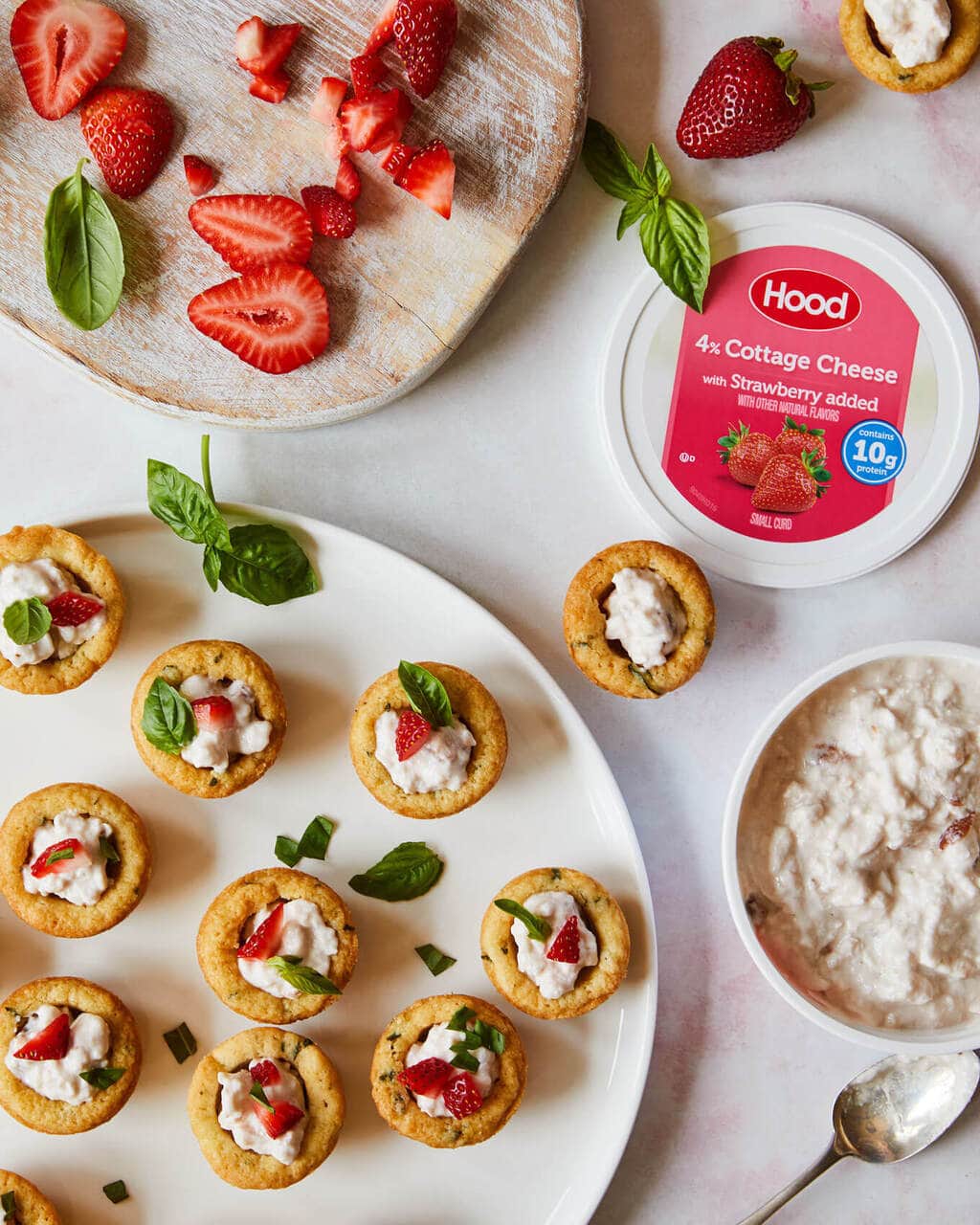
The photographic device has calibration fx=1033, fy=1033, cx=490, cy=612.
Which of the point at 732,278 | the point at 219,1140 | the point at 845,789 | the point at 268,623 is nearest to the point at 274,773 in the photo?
the point at 268,623

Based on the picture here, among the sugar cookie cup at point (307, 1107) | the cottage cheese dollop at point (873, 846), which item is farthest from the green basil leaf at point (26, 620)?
the cottage cheese dollop at point (873, 846)

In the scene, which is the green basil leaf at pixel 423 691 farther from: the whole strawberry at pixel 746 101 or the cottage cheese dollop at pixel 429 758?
the whole strawberry at pixel 746 101

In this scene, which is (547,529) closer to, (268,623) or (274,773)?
(268,623)

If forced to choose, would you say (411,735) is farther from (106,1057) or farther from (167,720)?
(106,1057)

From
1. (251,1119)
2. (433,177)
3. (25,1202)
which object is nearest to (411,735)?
(251,1119)

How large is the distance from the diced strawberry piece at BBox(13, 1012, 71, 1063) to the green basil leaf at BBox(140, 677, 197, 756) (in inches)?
21.8

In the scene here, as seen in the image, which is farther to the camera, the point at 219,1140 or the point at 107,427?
the point at 107,427

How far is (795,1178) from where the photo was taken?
6.99 ft

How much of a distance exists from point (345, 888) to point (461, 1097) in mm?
440

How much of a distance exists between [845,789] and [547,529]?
769 millimetres

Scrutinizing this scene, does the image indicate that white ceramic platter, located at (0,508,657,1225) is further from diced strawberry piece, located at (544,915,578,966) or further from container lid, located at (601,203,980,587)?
container lid, located at (601,203,980,587)

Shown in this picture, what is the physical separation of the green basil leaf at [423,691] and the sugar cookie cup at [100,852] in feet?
1.96

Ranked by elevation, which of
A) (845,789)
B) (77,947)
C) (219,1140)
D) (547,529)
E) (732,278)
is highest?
(732,278)

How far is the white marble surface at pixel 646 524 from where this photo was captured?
2.05m
